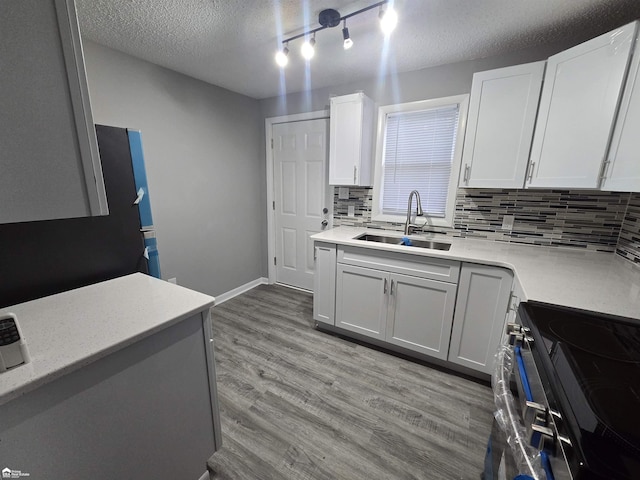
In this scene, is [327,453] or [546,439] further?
[327,453]

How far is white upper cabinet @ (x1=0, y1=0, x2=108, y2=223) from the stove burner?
1.62 meters

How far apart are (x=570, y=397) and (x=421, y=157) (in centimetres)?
217

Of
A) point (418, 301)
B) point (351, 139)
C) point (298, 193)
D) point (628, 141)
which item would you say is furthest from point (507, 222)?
point (298, 193)

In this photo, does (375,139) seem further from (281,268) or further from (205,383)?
(205,383)

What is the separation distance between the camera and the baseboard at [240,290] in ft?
10.2

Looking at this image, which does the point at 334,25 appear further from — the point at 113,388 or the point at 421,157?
the point at 113,388

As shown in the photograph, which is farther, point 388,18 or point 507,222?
point 507,222

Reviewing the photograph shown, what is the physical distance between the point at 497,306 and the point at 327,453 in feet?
4.53

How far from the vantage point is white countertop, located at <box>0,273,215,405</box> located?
2.30 feet

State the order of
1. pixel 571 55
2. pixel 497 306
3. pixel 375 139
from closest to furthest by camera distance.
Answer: pixel 571 55
pixel 497 306
pixel 375 139

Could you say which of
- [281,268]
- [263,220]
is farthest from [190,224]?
[281,268]

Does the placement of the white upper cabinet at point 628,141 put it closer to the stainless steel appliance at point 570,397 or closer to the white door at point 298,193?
Result: the stainless steel appliance at point 570,397

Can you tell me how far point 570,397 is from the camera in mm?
661

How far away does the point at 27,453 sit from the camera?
0.69 m
